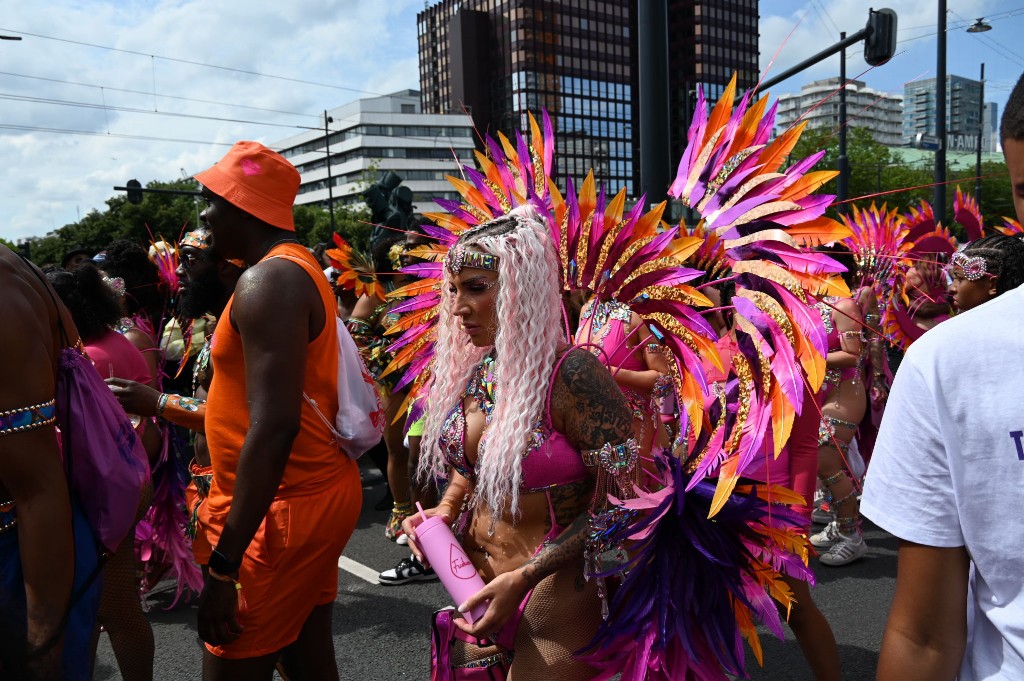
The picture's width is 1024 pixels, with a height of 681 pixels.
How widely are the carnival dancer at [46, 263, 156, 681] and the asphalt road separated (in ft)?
2.61

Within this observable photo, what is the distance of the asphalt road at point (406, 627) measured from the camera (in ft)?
11.1

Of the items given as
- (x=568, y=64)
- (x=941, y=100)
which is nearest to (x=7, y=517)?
(x=941, y=100)

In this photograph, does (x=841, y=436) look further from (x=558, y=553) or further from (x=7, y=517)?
(x=7, y=517)

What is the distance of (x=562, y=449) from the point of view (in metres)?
2.05

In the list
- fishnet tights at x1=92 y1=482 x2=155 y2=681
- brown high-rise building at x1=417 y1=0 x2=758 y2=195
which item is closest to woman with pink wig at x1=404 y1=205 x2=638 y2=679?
fishnet tights at x1=92 y1=482 x2=155 y2=681

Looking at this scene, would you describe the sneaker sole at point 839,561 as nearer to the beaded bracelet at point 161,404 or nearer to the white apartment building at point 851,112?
the white apartment building at point 851,112

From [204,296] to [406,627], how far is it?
1.90 meters

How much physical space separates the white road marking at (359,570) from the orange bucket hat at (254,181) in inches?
114

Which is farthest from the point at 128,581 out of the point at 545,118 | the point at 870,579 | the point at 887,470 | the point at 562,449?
the point at 870,579

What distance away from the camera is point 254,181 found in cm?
215

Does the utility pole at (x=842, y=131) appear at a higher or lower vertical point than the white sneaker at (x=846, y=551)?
higher

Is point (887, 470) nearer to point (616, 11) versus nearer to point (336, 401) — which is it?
point (336, 401)

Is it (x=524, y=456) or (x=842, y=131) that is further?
(x=842, y=131)

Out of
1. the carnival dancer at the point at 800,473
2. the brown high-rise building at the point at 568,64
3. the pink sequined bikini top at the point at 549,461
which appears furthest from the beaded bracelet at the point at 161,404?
the brown high-rise building at the point at 568,64
